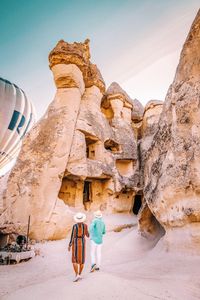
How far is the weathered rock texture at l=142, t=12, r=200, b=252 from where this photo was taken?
4.16 meters

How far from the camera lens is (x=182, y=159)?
4.55m

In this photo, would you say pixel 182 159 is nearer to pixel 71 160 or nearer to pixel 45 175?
pixel 45 175

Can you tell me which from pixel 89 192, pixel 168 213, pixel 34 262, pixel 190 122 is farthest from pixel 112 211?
pixel 190 122

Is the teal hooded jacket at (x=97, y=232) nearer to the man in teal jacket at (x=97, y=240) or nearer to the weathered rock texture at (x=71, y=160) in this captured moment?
the man in teal jacket at (x=97, y=240)

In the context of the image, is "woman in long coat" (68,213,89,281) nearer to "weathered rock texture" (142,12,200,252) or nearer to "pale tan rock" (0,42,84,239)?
"weathered rock texture" (142,12,200,252)

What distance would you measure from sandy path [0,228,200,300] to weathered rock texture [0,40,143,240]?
2390 millimetres

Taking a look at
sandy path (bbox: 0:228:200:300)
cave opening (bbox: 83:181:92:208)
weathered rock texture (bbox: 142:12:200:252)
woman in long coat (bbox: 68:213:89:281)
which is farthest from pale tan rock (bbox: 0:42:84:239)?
woman in long coat (bbox: 68:213:89:281)

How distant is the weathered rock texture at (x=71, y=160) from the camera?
8383mm

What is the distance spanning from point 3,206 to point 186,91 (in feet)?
24.0

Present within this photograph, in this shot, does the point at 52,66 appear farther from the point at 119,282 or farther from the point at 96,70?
the point at 119,282

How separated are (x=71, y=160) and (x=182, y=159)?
6373mm

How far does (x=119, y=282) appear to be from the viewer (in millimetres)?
2793

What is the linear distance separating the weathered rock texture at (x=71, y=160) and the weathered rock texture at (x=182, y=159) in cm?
470

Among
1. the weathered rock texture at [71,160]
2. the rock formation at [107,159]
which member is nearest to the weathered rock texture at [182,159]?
the rock formation at [107,159]
